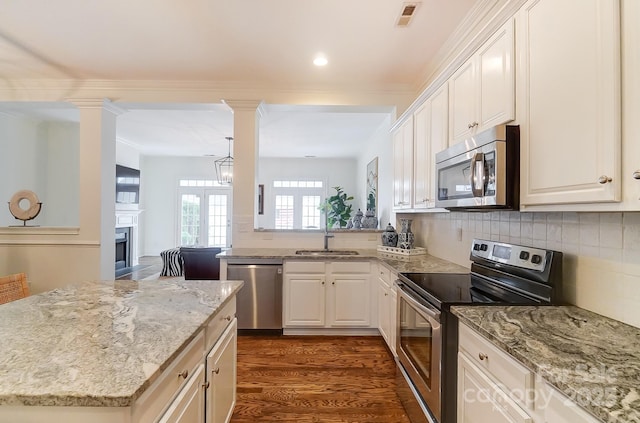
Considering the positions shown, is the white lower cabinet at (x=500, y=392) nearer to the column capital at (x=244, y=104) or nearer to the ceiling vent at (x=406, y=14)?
the ceiling vent at (x=406, y=14)

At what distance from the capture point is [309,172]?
319 inches

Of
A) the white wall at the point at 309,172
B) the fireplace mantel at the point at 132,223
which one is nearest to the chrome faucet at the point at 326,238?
the white wall at the point at 309,172

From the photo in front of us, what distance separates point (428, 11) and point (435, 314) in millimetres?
2133

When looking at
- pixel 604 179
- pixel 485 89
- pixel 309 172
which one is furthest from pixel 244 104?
pixel 309 172

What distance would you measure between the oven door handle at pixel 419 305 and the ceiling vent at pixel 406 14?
1.99 metres

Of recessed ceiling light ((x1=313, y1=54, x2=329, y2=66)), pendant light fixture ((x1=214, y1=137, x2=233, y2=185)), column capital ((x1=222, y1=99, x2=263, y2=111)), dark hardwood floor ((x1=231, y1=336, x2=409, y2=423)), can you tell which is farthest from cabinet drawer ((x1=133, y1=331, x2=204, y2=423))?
pendant light fixture ((x1=214, y1=137, x2=233, y2=185))

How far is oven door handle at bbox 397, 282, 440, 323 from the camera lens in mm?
1528

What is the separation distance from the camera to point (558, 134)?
118 centimetres

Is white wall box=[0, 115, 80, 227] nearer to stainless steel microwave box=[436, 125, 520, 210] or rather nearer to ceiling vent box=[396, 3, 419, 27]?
ceiling vent box=[396, 3, 419, 27]

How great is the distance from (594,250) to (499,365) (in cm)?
71

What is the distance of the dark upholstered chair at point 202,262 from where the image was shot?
4312 mm

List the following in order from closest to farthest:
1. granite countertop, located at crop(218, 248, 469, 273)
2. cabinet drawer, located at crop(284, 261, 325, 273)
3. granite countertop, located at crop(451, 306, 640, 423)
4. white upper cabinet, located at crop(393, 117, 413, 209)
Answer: granite countertop, located at crop(451, 306, 640, 423), granite countertop, located at crop(218, 248, 469, 273), white upper cabinet, located at crop(393, 117, 413, 209), cabinet drawer, located at crop(284, 261, 325, 273)

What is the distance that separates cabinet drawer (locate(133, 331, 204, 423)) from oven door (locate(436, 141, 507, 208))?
4.89ft

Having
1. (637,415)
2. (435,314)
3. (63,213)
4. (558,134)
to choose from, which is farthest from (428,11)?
(63,213)
